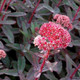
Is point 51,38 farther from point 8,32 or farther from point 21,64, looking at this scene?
point 8,32

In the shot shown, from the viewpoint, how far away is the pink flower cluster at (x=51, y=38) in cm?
148

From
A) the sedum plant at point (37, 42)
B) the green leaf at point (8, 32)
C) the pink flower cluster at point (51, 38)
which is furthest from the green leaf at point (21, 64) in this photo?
the pink flower cluster at point (51, 38)

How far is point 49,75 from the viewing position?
6.66 ft

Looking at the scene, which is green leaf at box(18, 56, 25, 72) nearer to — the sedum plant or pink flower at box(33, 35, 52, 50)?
the sedum plant

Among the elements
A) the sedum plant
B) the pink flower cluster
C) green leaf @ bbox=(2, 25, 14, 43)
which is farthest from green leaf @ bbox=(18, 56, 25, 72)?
the pink flower cluster

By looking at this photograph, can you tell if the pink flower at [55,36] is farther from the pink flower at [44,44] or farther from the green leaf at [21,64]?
the green leaf at [21,64]

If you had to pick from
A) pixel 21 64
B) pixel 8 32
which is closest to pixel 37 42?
pixel 21 64

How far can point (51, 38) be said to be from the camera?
4.97 ft

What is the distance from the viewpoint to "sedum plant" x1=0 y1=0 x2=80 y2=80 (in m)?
1.58

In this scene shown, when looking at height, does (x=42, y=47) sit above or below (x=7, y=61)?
above

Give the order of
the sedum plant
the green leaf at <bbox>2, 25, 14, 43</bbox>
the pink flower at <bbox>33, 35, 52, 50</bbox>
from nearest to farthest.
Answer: the pink flower at <bbox>33, 35, 52, 50</bbox>
the sedum plant
the green leaf at <bbox>2, 25, 14, 43</bbox>

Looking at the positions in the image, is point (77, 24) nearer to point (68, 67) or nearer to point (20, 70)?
point (68, 67)

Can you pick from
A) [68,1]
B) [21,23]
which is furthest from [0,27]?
[68,1]

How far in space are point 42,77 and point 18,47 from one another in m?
0.45
